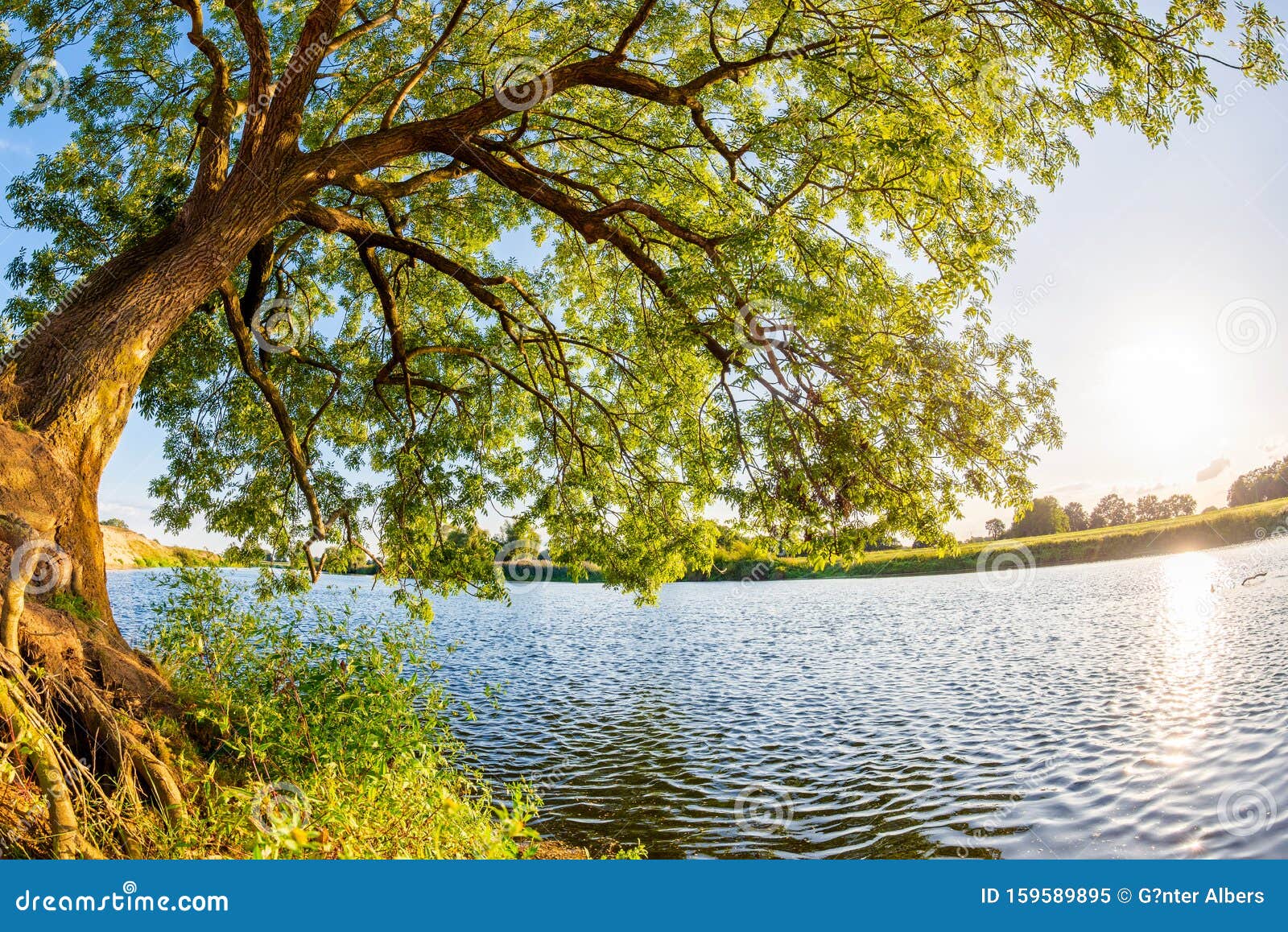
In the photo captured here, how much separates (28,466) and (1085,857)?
10.9 meters

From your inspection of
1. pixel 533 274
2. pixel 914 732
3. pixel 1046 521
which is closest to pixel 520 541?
pixel 533 274

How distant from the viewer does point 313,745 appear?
5.55m

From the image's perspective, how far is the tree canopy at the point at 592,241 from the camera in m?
7.53

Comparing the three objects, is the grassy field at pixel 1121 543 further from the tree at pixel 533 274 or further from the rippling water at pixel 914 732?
the tree at pixel 533 274

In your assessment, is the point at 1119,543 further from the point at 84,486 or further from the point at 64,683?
the point at 64,683

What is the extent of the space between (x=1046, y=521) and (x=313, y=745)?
80.2m

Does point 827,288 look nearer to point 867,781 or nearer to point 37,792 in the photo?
point 867,781

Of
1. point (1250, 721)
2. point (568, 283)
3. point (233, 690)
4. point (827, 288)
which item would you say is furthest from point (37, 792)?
point (1250, 721)

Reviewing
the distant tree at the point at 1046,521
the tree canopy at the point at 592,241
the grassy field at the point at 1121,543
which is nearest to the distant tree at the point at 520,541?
the tree canopy at the point at 592,241

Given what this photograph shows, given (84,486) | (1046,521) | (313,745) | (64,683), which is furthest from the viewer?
(1046,521)

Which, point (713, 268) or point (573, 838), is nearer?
point (713, 268)

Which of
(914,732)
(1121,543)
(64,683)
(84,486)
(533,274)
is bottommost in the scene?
(1121,543)

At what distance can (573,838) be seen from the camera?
8820mm

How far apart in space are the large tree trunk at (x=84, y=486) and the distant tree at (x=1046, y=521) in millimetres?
68700
